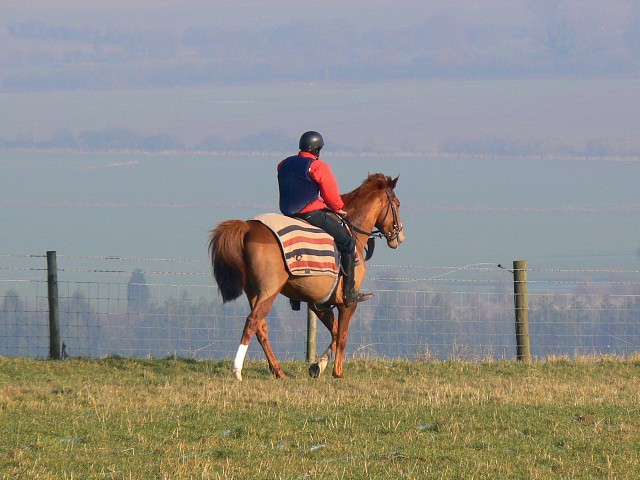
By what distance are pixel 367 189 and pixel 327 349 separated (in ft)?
7.16

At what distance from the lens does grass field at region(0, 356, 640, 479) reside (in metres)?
9.23

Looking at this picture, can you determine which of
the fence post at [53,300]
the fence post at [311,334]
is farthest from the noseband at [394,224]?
the fence post at [53,300]

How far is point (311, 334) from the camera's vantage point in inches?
712

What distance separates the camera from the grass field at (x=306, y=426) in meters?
9.23

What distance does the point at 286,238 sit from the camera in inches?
563

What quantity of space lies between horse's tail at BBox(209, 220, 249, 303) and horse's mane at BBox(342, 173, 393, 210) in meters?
2.16

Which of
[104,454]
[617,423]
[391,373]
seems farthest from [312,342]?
[104,454]

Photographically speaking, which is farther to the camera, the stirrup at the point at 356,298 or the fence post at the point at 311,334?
the fence post at the point at 311,334

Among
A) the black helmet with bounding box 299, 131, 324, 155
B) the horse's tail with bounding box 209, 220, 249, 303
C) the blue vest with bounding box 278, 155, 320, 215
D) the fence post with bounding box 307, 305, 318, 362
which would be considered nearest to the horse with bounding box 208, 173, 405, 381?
the horse's tail with bounding box 209, 220, 249, 303

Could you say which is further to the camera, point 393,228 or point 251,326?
point 393,228

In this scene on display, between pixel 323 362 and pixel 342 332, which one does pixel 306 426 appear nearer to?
pixel 323 362

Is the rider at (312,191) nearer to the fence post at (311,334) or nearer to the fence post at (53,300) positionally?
Answer: the fence post at (311,334)

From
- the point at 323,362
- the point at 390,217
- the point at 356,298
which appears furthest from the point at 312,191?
the point at 323,362

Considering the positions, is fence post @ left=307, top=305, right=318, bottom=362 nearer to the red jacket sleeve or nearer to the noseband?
the noseband
